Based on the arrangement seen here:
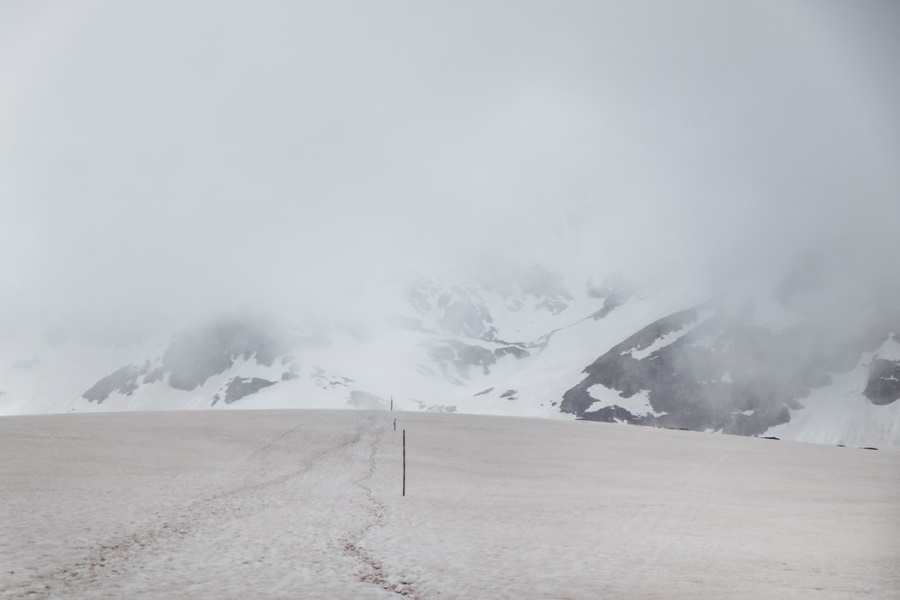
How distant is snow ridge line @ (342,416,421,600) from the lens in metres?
12.5

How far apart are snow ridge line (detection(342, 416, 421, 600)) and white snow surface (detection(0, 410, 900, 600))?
6cm

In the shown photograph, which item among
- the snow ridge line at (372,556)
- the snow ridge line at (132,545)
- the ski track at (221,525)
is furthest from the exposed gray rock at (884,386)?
the snow ridge line at (132,545)

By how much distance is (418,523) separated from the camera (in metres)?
19.5

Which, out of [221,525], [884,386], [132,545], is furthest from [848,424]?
[132,545]

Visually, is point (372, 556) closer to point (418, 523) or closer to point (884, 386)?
point (418, 523)

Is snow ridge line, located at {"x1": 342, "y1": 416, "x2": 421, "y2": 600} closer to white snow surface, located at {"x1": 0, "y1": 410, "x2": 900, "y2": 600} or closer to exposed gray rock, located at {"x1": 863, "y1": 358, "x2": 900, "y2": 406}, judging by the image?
white snow surface, located at {"x1": 0, "y1": 410, "x2": 900, "y2": 600}

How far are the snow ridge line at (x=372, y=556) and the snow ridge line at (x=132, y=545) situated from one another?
3961 mm

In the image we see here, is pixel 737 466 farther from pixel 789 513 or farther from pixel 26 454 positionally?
pixel 26 454

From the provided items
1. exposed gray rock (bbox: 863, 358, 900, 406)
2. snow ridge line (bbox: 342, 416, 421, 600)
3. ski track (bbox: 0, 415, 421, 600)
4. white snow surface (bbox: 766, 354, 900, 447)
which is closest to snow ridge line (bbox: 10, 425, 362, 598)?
ski track (bbox: 0, 415, 421, 600)

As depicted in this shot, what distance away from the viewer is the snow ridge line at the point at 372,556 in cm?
1254

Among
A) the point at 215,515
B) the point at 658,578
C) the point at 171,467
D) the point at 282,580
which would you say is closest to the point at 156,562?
the point at 282,580

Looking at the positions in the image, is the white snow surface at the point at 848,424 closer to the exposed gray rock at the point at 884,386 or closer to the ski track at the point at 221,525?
the exposed gray rock at the point at 884,386

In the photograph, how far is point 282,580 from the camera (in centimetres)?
1276

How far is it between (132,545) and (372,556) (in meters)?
5.37
